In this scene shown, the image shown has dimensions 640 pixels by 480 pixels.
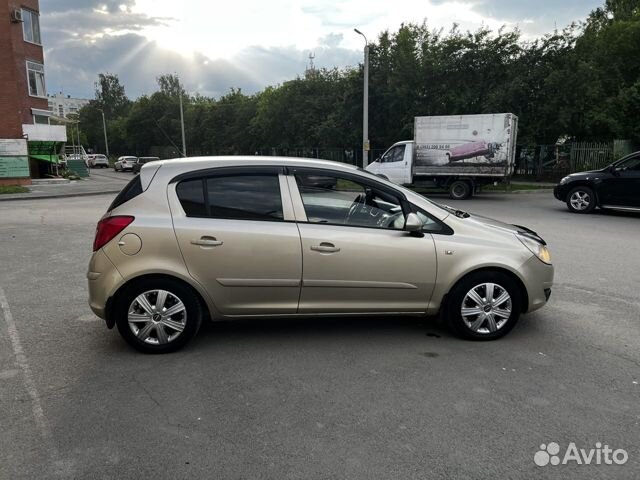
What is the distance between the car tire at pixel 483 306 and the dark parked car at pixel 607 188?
392 inches

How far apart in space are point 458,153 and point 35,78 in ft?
97.2

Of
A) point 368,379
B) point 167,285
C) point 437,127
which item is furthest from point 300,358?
point 437,127

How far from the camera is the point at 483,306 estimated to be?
4391mm

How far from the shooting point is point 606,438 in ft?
9.72

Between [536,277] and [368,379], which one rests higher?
[536,277]

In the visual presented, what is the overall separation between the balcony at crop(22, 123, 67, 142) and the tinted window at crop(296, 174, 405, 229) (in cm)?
3055

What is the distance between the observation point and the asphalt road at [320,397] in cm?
277

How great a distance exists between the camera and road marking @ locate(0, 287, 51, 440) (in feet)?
10.3

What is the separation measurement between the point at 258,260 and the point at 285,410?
130 centimetres

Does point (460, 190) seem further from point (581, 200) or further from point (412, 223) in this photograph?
point (412, 223)

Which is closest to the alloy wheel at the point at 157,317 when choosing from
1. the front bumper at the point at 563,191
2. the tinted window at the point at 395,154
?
the front bumper at the point at 563,191

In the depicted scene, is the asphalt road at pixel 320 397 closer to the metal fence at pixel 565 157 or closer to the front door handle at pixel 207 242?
the front door handle at pixel 207 242

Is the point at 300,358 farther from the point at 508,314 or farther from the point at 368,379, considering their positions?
the point at 508,314

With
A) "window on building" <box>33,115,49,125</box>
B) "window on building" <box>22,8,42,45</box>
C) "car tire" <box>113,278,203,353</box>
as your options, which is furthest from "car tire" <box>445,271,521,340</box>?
"window on building" <box>22,8,42,45</box>
